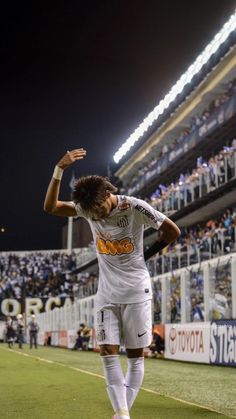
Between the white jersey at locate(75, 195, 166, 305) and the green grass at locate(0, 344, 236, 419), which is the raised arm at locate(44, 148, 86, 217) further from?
the green grass at locate(0, 344, 236, 419)

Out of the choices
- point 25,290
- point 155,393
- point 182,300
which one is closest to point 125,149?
point 25,290

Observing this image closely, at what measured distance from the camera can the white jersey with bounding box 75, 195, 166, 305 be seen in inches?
230

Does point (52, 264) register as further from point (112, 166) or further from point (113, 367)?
point (113, 367)

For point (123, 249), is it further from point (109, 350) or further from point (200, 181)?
point (200, 181)

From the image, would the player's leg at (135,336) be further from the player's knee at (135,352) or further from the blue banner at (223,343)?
the blue banner at (223,343)

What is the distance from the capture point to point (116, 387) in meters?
5.68

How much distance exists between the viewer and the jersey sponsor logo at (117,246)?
5895 mm

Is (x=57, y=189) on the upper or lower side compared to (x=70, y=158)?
lower

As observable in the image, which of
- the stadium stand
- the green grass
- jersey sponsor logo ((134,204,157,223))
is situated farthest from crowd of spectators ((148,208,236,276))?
jersey sponsor logo ((134,204,157,223))

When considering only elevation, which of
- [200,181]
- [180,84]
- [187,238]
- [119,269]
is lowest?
[119,269]

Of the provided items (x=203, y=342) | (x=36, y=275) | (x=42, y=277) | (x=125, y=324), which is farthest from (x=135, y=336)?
(x=36, y=275)

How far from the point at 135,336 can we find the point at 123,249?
0.72 m

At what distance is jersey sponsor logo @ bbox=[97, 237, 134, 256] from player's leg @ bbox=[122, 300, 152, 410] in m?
0.45

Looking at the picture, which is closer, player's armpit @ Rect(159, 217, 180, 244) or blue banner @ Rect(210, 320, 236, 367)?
player's armpit @ Rect(159, 217, 180, 244)
